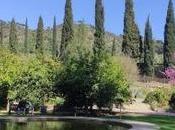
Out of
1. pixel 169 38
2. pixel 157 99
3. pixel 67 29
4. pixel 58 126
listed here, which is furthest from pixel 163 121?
pixel 67 29

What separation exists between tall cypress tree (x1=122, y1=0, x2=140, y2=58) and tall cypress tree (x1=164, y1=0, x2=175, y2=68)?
15.4ft

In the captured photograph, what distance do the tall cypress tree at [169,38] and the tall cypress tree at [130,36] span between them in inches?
184

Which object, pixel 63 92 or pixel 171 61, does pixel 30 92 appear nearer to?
pixel 63 92

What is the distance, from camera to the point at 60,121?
35750 millimetres

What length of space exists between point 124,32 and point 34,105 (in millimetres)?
37498

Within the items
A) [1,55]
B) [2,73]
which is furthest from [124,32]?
[2,73]

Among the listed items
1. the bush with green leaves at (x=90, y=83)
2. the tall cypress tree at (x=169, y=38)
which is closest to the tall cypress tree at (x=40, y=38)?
the tall cypress tree at (x=169, y=38)

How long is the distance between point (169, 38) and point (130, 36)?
7.10 metres

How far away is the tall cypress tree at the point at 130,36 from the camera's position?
78750 millimetres

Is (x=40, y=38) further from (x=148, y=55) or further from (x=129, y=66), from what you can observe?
(x=129, y=66)

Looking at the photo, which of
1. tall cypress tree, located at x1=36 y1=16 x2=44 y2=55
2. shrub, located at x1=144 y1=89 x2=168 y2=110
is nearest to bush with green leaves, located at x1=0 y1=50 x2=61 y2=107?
shrub, located at x1=144 y1=89 x2=168 y2=110

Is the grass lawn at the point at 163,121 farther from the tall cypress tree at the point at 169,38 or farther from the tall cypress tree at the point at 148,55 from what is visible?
the tall cypress tree at the point at 148,55

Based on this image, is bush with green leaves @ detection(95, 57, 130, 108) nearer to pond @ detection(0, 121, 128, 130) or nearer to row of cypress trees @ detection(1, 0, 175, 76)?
pond @ detection(0, 121, 128, 130)

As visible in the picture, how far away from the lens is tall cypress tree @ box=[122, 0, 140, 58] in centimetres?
7875
